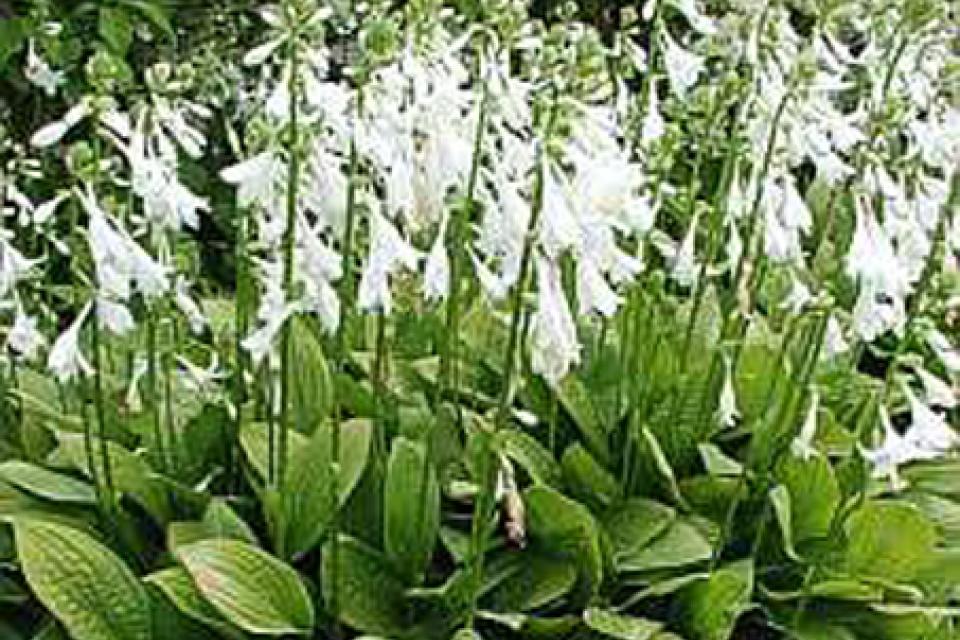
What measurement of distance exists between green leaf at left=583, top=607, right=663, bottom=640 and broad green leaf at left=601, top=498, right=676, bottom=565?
18 cm

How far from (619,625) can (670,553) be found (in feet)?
0.86

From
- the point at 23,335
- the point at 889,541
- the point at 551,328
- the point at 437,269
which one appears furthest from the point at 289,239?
the point at 889,541

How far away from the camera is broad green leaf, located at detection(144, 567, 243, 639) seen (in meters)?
3.50

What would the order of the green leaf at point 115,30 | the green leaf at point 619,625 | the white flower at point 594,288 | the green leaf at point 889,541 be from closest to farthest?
1. the white flower at point 594,288
2. the green leaf at point 619,625
3. the green leaf at point 889,541
4. the green leaf at point 115,30

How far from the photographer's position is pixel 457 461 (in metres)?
3.88

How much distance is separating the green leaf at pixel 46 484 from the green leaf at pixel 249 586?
0.43m

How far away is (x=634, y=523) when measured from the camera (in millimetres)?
3861

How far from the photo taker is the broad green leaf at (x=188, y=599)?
138 inches

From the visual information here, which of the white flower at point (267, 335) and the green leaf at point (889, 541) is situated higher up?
the white flower at point (267, 335)

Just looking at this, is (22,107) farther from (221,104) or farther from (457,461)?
(457,461)

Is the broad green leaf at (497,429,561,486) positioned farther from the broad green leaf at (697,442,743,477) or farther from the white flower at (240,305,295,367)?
the white flower at (240,305,295,367)

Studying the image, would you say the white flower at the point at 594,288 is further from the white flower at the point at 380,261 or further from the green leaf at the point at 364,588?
the green leaf at the point at 364,588

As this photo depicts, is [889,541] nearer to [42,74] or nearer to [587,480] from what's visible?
[587,480]

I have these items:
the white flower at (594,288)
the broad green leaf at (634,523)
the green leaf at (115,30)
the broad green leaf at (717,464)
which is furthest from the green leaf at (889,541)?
the green leaf at (115,30)
